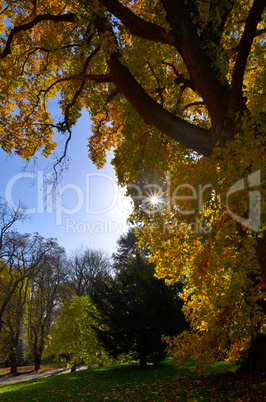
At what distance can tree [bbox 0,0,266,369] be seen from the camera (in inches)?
152

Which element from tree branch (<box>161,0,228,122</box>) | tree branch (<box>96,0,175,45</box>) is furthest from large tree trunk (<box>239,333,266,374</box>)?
tree branch (<box>96,0,175,45</box>)

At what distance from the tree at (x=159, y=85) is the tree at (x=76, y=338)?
11.7 metres

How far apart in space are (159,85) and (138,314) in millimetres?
10785

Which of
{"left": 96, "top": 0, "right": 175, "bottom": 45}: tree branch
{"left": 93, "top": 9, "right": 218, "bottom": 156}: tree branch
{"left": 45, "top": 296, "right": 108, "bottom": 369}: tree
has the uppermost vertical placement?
{"left": 96, "top": 0, "right": 175, "bottom": 45}: tree branch

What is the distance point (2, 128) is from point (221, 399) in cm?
788

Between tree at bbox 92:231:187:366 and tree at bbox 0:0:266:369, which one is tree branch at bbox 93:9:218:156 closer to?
tree at bbox 0:0:266:369

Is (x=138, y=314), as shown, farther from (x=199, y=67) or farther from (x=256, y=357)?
(x=199, y=67)

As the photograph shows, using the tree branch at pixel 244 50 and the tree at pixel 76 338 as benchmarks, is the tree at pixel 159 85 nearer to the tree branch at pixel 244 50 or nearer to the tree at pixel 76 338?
the tree branch at pixel 244 50

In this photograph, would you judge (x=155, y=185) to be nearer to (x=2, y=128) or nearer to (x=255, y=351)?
(x=2, y=128)

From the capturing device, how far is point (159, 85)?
263 inches

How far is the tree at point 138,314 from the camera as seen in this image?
13.6 meters

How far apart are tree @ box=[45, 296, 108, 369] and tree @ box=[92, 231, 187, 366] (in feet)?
7.49

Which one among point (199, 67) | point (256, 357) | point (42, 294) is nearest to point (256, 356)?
point (256, 357)

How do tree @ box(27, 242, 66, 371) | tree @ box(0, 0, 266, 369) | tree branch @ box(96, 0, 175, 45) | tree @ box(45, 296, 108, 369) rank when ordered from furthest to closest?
1. tree @ box(27, 242, 66, 371)
2. tree @ box(45, 296, 108, 369)
3. tree branch @ box(96, 0, 175, 45)
4. tree @ box(0, 0, 266, 369)
